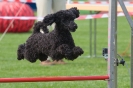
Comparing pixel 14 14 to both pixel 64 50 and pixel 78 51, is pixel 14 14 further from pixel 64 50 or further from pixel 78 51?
pixel 78 51

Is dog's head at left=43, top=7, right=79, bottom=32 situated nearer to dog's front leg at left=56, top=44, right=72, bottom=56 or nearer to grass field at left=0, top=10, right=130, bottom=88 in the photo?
dog's front leg at left=56, top=44, right=72, bottom=56

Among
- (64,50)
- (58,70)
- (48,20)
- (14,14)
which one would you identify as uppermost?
(48,20)

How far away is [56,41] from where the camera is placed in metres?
5.38

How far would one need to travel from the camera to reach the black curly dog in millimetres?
5195

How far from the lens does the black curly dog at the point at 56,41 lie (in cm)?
520

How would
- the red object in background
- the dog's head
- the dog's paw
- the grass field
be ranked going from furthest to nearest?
1. the red object in background
2. the grass field
3. the dog's head
4. the dog's paw

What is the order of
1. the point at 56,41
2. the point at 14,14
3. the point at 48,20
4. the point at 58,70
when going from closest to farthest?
the point at 48,20 → the point at 56,41 → the point at 58,70 → the point at 14,14

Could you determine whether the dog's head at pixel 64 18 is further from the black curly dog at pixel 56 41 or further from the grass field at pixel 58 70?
the grass field at pixel 58 70

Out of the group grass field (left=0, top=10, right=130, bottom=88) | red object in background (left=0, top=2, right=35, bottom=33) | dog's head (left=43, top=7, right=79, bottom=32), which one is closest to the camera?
dog's head (left=43, top=7, right=79, bottom=32)

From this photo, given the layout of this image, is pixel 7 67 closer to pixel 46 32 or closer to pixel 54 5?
pixel 54 5

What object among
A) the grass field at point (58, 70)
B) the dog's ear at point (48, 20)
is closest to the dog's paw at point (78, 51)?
the dog's ear at point (48, 20)

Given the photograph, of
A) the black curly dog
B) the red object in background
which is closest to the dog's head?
the black curly dog

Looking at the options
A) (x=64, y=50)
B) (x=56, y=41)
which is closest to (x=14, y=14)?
(x=56, y=41)

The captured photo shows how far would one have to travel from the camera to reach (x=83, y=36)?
47.9ft
